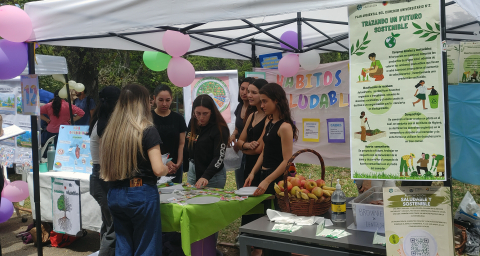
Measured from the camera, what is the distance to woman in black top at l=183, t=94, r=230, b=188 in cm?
291

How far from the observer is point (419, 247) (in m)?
1.52

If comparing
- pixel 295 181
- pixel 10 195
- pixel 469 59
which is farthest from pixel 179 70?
pixel 469 59

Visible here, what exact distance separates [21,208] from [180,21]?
418 cm

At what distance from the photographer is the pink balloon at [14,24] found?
2.77 m

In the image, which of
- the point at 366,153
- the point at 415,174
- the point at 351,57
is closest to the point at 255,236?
the point at 366,153

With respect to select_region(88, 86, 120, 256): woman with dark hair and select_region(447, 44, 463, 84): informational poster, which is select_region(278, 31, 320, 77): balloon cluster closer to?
select_region(447, 44, 463, 84): informational poster

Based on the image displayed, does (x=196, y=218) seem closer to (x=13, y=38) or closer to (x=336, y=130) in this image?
(x=13, y=38)

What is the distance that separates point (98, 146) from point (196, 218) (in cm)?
100

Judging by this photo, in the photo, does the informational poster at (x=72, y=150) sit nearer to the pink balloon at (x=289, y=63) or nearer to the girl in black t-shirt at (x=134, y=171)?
the girl in black t-shirt at (x=134, y=171)

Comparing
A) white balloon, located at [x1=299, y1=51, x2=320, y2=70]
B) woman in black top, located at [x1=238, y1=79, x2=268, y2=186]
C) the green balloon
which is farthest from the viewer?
white balloon, located at [x1=299, y1=51, x2=320, y2=70]

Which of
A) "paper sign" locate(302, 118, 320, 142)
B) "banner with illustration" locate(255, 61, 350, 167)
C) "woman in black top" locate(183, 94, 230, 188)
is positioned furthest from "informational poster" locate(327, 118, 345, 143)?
"woman in black top" locate(183, 94, 230, 188)

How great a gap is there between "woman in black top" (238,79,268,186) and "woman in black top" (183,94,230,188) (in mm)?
227

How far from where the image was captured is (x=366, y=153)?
64.1 inches

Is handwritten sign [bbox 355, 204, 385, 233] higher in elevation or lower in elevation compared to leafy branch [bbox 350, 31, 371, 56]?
lower
